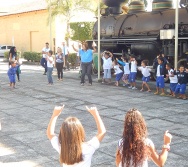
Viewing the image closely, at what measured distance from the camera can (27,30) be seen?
38.6 meters

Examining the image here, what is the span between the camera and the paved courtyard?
20.2ft

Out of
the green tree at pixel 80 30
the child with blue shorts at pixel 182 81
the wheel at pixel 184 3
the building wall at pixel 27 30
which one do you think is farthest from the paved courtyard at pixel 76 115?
the building wall at pixel 27 30

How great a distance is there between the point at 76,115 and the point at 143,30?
7.61 meters

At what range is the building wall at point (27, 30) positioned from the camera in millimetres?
36312

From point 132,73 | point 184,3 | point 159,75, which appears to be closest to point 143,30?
point 184,3

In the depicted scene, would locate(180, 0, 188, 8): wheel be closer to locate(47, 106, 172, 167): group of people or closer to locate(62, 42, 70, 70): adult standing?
locate(62, 42, 70, 70): adult standing

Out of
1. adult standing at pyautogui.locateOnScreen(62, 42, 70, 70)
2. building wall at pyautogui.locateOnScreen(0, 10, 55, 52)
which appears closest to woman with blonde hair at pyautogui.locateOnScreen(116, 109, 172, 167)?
adult standing at pyautogui.locateOnScreen(62, 42, 70, 70)

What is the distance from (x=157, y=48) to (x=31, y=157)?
9.86 m

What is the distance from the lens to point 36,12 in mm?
36906

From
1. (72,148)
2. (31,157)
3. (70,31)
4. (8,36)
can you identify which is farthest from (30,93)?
(8,36)

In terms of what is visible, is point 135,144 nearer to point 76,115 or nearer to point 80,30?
point 76,115

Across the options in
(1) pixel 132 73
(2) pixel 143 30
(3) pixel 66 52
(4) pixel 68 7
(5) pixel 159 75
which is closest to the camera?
(5) pixel 159 75

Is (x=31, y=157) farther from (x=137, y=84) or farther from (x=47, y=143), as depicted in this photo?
(x=137, y=84)

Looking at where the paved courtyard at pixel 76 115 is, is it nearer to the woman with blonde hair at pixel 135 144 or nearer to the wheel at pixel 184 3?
the woman with blonde hair at pixel 135 144
